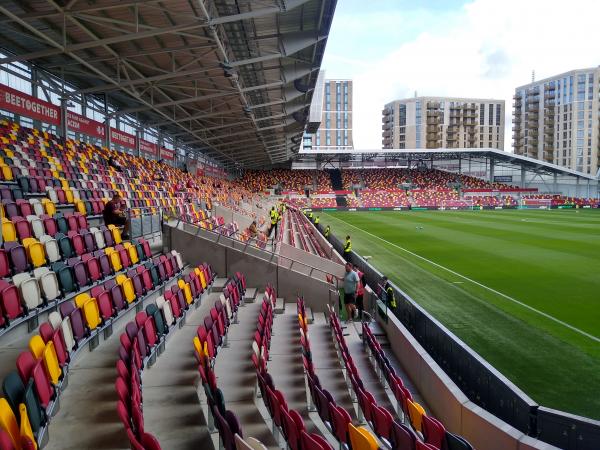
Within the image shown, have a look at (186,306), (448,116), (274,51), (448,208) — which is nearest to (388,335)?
(186,306)

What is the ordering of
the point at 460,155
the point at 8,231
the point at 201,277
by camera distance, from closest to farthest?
the point at 8,231 → the point at 201,277 → the point at 460,155

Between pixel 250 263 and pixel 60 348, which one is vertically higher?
pixel 60 348

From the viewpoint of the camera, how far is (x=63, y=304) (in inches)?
225

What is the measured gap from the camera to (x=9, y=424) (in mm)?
3098

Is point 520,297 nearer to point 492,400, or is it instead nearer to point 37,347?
point 492,400

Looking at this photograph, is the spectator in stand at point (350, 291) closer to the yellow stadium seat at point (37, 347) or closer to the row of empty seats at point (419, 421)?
the row of empty seats at point (419, 421)

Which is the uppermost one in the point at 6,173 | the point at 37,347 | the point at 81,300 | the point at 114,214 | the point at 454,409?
the point at 6,173

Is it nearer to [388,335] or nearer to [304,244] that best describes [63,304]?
[388,335]

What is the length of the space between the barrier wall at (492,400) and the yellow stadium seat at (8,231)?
22.4 ft

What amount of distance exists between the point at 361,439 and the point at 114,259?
20.3 ft

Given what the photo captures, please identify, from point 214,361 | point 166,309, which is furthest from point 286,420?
point 166,309

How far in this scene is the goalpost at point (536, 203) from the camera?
6262cm

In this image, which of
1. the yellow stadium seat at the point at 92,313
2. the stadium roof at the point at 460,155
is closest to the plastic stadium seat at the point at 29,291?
the yellow stadium seat at the point at 92,313

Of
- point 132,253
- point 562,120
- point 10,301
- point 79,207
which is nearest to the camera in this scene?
point 10,301
